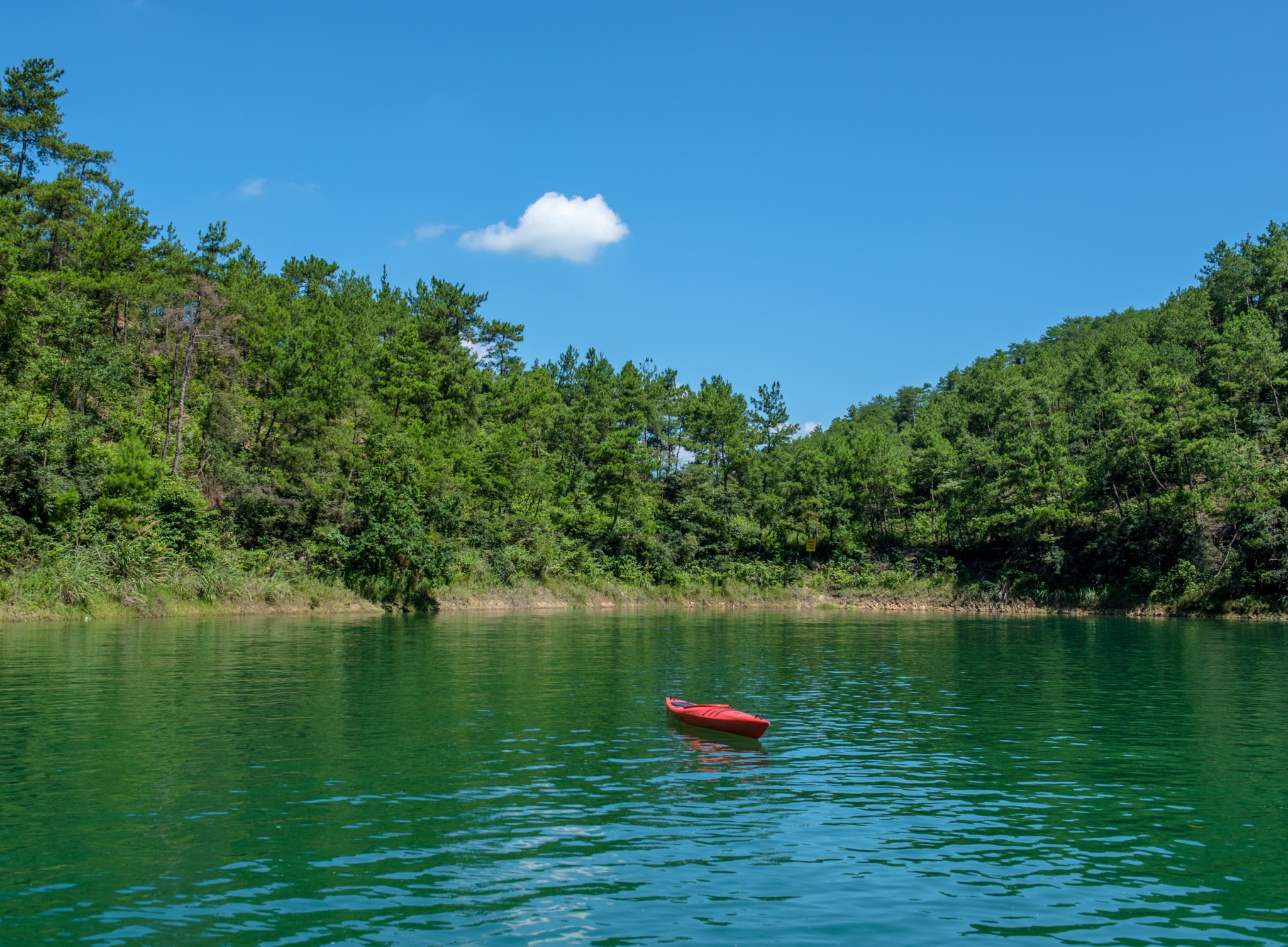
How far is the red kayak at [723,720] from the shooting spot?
1609cm

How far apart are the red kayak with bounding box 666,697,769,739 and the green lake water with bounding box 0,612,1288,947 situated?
0.23 metres

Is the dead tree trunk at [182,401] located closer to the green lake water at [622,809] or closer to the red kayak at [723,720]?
the green lake water at [622,809]

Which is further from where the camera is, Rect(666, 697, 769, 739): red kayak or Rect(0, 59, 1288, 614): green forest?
Rect(0, 59, 1288, 614): green forest

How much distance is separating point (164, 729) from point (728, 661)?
17717 mm

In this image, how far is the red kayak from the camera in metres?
16.1

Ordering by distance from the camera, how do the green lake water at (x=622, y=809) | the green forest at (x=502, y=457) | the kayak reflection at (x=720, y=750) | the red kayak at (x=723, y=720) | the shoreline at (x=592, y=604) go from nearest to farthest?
the green lake water at (x=622, y=809) → the kayak reflection at (x=720, y=750) → the red kayak at (x=723, y=720) → the shoreline at (x=592, y=604) → the green forest at (x=502, y=457)

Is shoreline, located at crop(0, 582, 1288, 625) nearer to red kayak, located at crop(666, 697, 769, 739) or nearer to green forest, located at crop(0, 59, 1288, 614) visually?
green forest, located at crop(0, 59, 1288, 614)

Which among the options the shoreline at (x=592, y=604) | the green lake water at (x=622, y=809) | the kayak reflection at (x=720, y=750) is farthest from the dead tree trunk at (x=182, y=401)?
the kayak reflection at (x=720, y=750)

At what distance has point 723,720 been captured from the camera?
16344mm

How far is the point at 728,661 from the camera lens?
29484 millimetres

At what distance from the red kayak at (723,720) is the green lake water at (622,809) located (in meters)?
0.23

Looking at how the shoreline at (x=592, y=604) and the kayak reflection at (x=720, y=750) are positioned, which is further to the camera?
the shoreline at (x=592, y=604)

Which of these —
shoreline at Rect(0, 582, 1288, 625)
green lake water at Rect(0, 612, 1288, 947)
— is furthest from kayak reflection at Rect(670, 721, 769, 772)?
shoreline at Rect(0, 582, 1288, 625)

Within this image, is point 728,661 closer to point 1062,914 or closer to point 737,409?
point 1062,914
